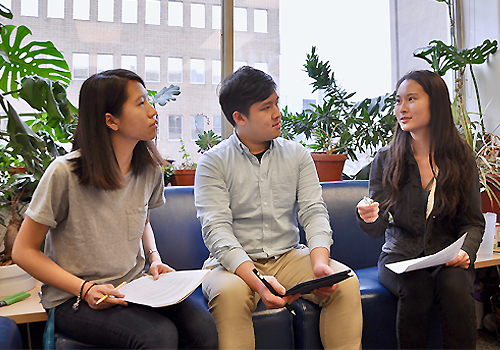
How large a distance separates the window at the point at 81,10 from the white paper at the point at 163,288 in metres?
1.72

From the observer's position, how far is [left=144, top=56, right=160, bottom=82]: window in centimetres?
233

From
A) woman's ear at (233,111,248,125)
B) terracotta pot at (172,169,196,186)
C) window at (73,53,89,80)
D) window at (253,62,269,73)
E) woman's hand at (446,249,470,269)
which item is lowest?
woman's hand at (446,249,470,269)

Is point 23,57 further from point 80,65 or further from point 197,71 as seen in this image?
point 197,71

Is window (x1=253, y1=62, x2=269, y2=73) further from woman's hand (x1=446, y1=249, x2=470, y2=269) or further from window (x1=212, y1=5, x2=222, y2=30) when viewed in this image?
woman's hand (x1=446, y1=249, x2=470, y2=269)

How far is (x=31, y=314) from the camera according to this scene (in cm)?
120

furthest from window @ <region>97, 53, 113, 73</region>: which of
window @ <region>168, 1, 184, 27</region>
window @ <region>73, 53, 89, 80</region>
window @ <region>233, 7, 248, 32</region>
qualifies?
window @ <region>233, 7, 248, 32</region>

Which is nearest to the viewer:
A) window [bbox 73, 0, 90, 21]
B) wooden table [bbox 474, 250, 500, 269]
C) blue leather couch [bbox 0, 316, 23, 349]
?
blue leather couch [bbox 0, 316, 23, 349]

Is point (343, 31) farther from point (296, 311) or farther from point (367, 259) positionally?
point (296, 311)

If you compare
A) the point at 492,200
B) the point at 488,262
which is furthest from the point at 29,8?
the point at 492,200

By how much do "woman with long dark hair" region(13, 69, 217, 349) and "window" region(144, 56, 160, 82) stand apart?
3.60 feet

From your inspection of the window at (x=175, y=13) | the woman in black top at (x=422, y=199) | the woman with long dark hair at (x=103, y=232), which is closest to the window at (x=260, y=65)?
the window at (x=175, y=13)

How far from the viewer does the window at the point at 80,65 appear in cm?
220

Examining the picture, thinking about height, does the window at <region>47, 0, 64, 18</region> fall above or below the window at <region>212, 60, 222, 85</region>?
above

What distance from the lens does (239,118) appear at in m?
1.61
